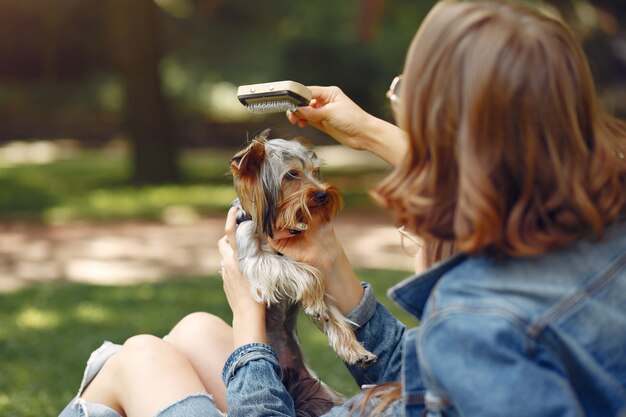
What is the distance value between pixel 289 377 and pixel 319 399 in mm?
208

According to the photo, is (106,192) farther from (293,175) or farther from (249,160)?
(249,160)

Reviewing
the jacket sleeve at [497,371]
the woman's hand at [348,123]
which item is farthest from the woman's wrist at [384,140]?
the jacket sleeve at [497,371]

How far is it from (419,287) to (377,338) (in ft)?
3.32

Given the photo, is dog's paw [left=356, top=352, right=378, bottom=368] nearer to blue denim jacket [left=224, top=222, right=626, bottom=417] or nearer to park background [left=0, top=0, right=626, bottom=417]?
park background [left=0, top=0, right=626, bottom=417]

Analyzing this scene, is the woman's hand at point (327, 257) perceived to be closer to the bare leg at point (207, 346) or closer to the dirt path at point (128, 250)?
the bare leg at point (207, 346)

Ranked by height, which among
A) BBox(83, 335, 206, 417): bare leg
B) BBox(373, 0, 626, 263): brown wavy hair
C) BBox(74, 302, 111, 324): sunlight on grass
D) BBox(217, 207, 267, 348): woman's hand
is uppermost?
BBox(373, 0, 626, 263): brown wavy hair

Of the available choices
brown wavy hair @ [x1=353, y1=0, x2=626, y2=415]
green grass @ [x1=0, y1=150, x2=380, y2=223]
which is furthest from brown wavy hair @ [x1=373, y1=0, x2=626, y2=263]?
green grass @ [x1=0, y1=150, x2=380, y2=223]

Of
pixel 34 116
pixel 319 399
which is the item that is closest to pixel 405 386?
pixel 319 399

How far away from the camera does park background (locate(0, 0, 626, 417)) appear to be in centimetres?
645

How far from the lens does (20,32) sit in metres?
29.5

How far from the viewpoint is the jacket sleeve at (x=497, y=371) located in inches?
59.1

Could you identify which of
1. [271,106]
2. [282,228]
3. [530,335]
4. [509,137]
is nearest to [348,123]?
[271,106]

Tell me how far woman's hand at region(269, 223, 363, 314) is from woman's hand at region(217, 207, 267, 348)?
230mm

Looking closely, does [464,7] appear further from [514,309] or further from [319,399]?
[319,399]
